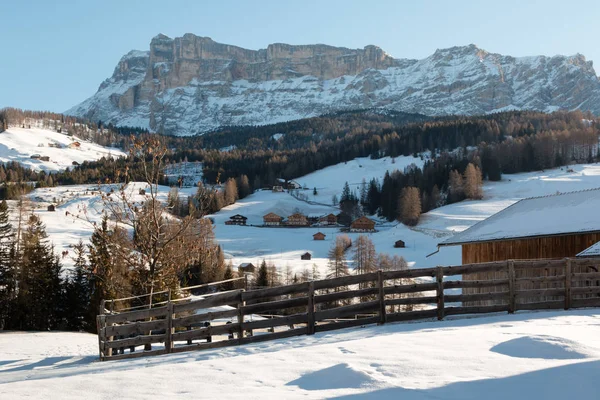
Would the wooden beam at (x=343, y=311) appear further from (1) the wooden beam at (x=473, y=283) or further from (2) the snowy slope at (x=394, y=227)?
(2) the snowy slope at (x=394, y=227)

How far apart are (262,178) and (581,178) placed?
336 feet

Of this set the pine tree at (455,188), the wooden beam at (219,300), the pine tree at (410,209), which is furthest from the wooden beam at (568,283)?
the pine tree at (455,188)

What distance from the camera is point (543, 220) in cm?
2092

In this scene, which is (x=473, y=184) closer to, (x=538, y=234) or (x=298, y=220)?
(x=298, y=220)

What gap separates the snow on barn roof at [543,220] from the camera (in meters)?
19.1

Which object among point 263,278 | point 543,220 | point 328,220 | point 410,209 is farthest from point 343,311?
point 328,220

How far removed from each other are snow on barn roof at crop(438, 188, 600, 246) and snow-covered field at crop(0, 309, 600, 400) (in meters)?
9.00

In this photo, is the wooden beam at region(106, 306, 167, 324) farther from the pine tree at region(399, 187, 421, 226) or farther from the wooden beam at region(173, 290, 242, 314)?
the pine tree at region(399, 187, 421, 226)

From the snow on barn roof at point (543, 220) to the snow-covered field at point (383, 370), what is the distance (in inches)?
354

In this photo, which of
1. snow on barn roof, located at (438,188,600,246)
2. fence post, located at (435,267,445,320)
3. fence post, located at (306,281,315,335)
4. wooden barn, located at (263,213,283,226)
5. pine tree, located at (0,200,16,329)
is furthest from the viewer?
wooden barn, located at (263,213,283,226)

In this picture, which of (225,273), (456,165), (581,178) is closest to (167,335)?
(225,273)

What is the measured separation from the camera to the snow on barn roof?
62.6 feet

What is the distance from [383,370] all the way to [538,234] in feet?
46.8

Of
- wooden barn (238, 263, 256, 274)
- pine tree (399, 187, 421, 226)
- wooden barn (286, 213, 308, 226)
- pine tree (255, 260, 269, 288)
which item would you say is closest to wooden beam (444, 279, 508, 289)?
pine tree (255, 260, 269, 288)
